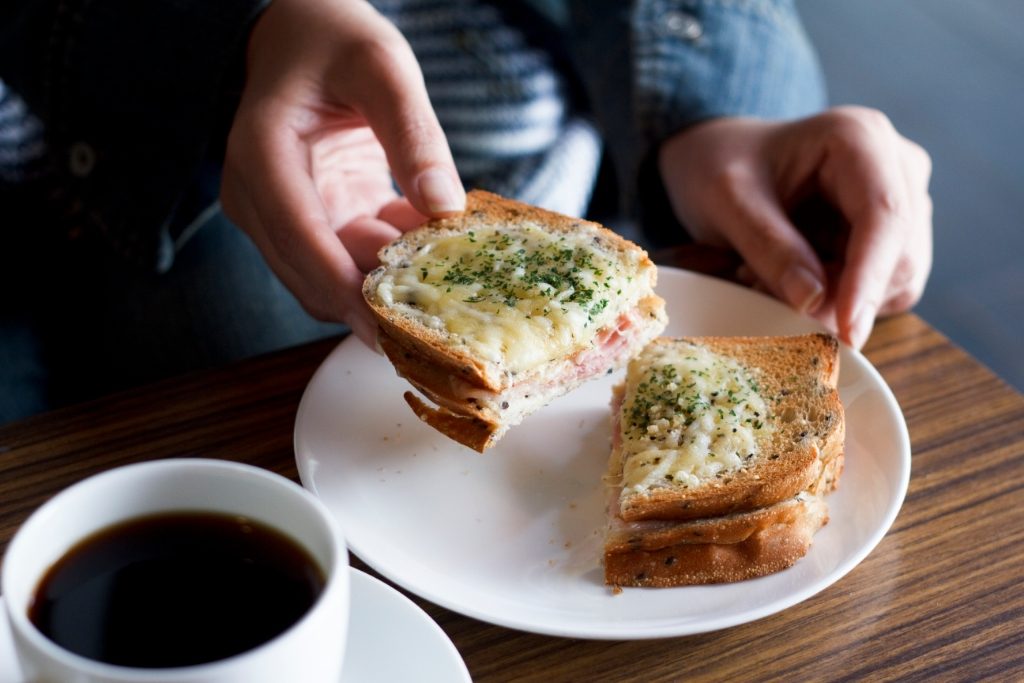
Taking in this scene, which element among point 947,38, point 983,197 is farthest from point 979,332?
point 947,38

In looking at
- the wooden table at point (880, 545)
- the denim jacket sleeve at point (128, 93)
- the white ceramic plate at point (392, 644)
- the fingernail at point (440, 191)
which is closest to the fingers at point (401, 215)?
the fingernail at point (440, 191)

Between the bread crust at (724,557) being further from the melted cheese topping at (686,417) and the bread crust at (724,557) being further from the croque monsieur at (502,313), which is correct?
the croque monsieur at (502,313)

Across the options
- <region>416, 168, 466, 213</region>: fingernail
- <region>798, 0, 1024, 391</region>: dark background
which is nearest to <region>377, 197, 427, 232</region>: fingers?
<region>416, 168, 466, 213</region>: fingernail

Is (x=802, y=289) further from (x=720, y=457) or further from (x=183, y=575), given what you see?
(x=183, y=575)

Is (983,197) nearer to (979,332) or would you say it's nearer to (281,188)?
(979,332)

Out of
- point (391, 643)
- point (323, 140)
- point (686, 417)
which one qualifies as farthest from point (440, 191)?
point (391, 643)
